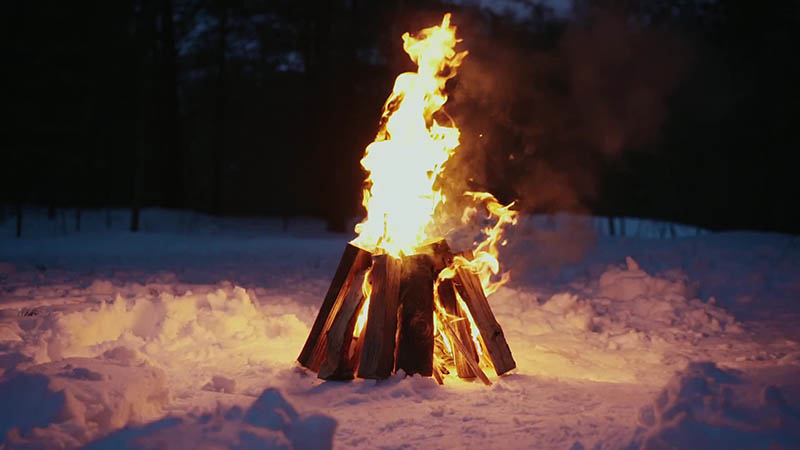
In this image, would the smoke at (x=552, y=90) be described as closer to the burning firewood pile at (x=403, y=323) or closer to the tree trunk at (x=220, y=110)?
the burning firewood pile at (x=403, y=323)

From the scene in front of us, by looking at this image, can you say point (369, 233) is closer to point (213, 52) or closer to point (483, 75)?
Result: point (483, 75)

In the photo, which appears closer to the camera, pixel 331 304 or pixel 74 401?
pixel 74 401

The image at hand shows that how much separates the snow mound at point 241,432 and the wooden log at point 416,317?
1378mm

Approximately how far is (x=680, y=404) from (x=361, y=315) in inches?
91.7

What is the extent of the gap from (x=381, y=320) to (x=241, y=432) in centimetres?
166

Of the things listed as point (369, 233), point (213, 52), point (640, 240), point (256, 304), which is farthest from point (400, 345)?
point (213, 52)

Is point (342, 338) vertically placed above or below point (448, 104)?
below

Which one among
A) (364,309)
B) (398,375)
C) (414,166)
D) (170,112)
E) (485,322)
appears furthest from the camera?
(170,112)

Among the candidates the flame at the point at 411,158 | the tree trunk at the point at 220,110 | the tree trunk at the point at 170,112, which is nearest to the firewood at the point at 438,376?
the flame at the point at 411,158

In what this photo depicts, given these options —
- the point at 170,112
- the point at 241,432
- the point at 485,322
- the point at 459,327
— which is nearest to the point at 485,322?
the point at 485,322

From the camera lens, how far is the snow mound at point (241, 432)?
2.86 metres

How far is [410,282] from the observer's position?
4535 mm

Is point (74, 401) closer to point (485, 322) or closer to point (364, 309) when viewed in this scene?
point (364, 309)

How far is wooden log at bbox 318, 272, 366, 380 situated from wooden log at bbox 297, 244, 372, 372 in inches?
2.7
